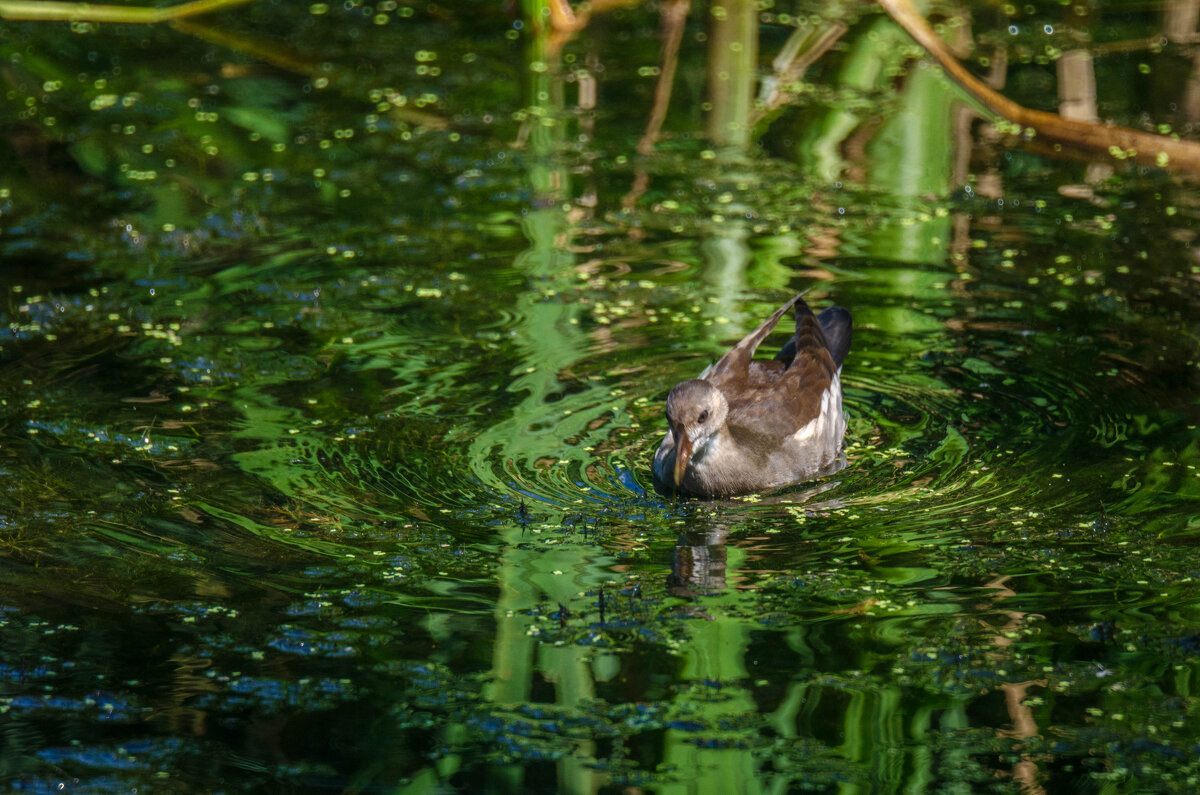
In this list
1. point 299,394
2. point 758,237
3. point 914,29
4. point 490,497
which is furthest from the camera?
point 914,29

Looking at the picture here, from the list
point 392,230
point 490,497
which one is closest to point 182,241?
point 392,230

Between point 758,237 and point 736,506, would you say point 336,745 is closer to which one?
point 736,506

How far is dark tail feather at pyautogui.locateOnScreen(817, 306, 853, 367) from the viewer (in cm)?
705

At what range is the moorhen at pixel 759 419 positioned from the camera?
6.18m

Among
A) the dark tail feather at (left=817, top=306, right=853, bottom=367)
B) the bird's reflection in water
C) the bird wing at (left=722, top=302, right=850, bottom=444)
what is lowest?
the bird's reflection in water

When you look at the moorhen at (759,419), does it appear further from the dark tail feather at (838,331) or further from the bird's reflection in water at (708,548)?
the bird's reflection in water at (708,548)

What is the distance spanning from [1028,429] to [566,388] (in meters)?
2.04

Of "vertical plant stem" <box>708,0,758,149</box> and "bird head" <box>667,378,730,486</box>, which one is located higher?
"vertical plant stem" <box>708,0,758,149</box>

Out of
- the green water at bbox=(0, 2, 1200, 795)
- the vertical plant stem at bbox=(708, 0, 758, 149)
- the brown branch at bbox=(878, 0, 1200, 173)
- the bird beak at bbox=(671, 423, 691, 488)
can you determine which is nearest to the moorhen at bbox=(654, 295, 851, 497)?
the bird beak at bbox=(671, 423, 691, 488)

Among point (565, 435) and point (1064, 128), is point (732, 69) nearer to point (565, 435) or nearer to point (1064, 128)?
point (1064, 128)

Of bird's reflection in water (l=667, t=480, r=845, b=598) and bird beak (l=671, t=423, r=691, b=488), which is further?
bird beak (l=671, t=423, r=691, b=488)

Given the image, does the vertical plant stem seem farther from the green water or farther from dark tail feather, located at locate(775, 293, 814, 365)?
dark tail feather, located at locate(775, 293, 814, 365)

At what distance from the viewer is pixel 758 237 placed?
8.71m

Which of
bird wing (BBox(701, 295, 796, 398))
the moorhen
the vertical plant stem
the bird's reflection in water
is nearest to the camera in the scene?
the bird's reflection in water
